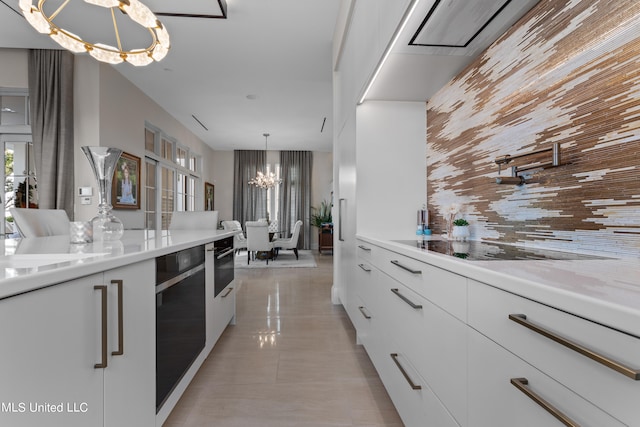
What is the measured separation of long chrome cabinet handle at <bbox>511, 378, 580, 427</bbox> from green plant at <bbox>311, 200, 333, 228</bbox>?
27.1 feet

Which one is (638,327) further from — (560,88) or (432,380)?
(560,88)

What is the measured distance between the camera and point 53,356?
729 mm

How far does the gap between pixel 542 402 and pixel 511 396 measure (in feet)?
0.41

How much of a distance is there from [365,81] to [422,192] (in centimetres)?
92

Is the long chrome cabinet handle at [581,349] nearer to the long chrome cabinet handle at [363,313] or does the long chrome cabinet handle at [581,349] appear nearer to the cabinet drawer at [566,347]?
the cabinet drawer at [566,347]

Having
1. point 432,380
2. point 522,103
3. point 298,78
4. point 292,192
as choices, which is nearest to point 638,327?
point 432,380

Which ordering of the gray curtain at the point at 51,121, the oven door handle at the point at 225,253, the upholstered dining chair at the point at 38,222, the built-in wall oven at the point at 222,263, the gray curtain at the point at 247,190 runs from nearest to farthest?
the upholstered dining chair at the point at 38,222
the built-in wall oven at the point at 222,263
the oven door handle at the point at 225,253
the gray curtain at the point at 51,121
the gray curtain at the point at 247,190

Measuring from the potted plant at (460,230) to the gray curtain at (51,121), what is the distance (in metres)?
4.58

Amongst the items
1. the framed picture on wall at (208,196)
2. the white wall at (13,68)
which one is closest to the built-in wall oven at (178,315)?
the white wall at (13,68)

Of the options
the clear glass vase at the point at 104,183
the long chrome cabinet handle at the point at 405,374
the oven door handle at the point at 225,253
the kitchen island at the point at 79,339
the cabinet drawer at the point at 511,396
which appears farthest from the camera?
the oven door handle at the point at 225,253

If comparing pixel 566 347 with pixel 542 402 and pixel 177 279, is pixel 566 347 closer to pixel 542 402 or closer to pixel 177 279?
pixel 542 402

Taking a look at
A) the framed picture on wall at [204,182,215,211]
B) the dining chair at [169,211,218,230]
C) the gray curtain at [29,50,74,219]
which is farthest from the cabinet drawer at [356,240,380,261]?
the framed picture on wall at [204,182,215,211]

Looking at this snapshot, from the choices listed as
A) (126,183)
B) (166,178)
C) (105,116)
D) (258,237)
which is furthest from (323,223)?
(105,116)

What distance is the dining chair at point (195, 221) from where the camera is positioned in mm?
3150
